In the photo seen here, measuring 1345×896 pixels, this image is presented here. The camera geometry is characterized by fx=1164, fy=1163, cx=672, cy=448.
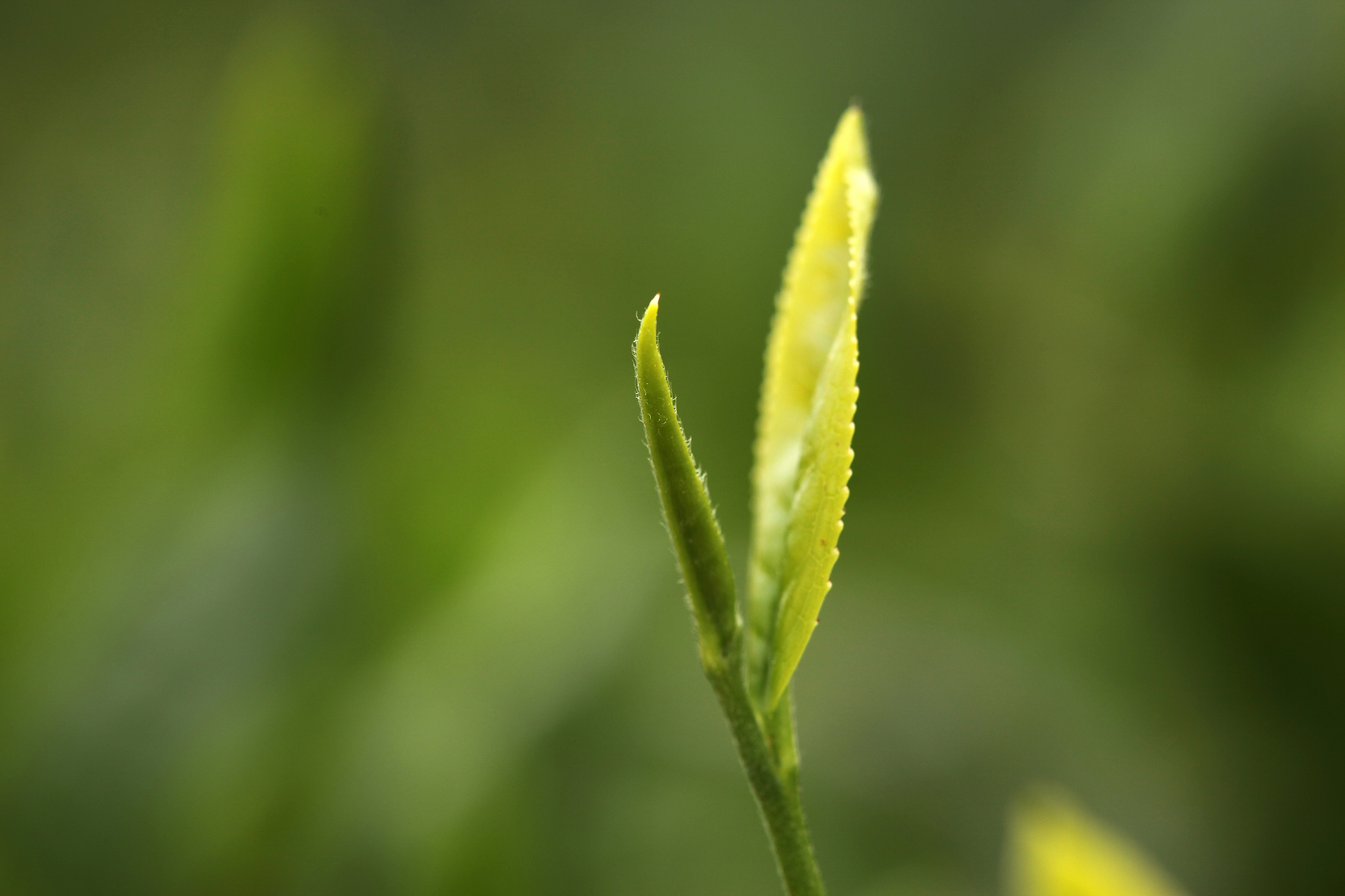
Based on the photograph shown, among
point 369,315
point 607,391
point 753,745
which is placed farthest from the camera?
point 607,391

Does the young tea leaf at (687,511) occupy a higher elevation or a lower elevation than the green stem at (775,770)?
higher

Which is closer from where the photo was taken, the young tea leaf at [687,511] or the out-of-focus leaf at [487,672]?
the young tea leaf at [687,511]

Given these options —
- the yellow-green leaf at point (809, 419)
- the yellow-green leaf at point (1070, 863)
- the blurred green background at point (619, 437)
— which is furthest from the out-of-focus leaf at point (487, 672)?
the yellow-green leaf at point (809, 419)

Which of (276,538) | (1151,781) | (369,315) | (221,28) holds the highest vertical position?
(221,28)

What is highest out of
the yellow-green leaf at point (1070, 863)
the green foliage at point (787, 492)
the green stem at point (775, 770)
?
the green foliage at point (787, 492)

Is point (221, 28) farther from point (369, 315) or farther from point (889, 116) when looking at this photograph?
point (369, 315)

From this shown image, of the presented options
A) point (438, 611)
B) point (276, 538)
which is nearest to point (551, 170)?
point (438, 611)

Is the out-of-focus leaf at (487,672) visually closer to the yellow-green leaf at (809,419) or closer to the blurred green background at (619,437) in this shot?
the blurred green background at (619,437)

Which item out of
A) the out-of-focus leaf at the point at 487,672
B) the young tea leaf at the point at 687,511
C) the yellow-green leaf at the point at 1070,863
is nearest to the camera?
the young tea leaf at the point at 687,511
